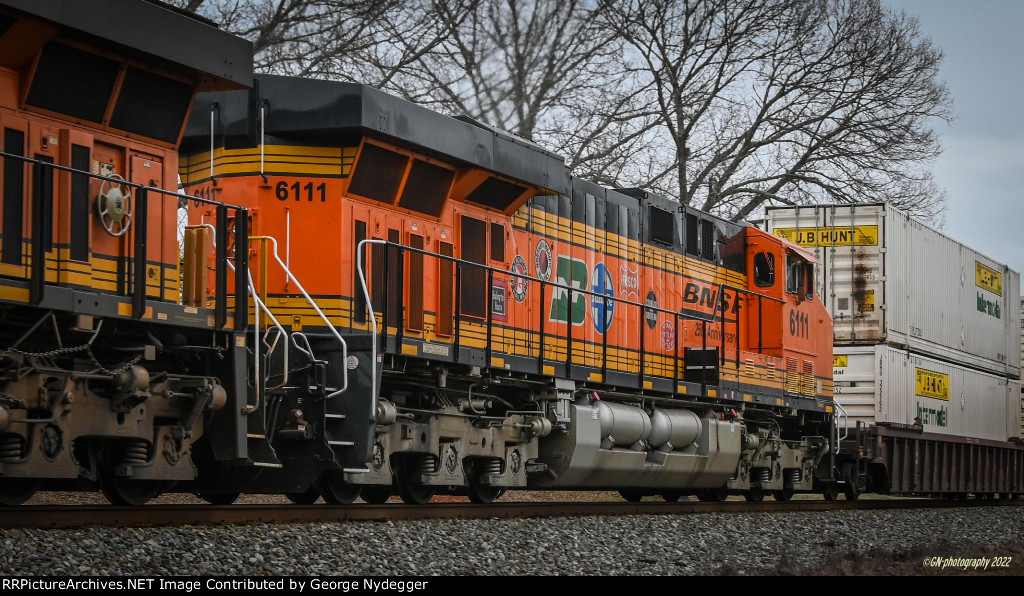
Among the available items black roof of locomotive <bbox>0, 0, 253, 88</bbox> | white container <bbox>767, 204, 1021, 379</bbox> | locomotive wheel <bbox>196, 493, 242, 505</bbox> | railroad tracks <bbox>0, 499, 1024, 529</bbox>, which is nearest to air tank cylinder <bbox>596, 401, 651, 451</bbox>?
railroad tracks <bbox>0, 499, 1024, 529</bbox>

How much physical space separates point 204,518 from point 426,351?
2806 mm

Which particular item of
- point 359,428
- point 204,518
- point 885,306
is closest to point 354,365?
point 359,428

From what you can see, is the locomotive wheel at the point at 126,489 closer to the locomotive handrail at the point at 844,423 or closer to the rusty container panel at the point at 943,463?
the locomotive handrail at the point at 844,423

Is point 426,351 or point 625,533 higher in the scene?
point 426,351

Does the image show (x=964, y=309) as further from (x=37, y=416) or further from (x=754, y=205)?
(x=37, y=416)

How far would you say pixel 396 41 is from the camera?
71.5 ft

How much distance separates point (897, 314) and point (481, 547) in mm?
13365

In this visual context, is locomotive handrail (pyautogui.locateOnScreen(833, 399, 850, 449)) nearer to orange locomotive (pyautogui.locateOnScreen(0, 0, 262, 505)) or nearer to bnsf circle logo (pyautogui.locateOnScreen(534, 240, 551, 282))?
bnsf circle logo (pyautogui.locateOnScreen(534, 240, 551, 282))

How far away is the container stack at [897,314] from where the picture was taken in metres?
19.8

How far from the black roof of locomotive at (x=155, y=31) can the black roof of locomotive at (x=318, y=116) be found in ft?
4.61

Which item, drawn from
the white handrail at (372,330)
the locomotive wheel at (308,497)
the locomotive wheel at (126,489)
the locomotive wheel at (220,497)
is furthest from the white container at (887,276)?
the locomotive wheel at (126,489)

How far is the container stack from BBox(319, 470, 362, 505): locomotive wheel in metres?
10.1

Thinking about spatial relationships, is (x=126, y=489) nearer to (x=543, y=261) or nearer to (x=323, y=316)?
(x=323, y=316)

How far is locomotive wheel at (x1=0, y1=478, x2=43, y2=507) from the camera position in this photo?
800cm
